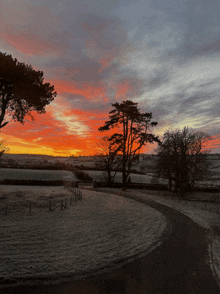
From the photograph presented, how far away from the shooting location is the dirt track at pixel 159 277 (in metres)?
5.51

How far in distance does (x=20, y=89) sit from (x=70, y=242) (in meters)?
15.9

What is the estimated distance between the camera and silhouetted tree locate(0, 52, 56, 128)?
18.3m

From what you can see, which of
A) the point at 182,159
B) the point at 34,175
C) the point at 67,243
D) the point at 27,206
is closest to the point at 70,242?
the point at 67,243

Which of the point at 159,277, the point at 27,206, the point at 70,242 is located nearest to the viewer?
the point at 159,277

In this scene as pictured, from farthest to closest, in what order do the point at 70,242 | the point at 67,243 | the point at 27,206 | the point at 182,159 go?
the point at 182,159 → the point at 27,206 → the point at 70,242 → the point at 67,243

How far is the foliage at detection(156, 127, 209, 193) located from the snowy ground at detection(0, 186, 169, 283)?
62.1 feet

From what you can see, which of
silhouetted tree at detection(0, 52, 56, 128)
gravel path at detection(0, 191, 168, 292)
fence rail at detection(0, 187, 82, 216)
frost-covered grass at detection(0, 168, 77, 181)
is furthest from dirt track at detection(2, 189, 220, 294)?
frost-covered grass at detection(0, 168, 77, 181)

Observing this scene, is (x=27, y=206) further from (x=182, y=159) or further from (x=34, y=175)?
(x=34, y=175)

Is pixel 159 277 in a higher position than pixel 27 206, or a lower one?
higher

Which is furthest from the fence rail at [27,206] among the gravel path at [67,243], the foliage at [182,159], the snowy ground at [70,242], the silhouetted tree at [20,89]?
the foliage at [182,159]

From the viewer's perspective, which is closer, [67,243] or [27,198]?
[67,243]

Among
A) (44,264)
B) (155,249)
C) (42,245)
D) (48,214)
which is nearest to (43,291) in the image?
(44,264)

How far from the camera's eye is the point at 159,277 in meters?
6.29

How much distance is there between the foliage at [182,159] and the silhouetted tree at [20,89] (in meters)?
21.8
